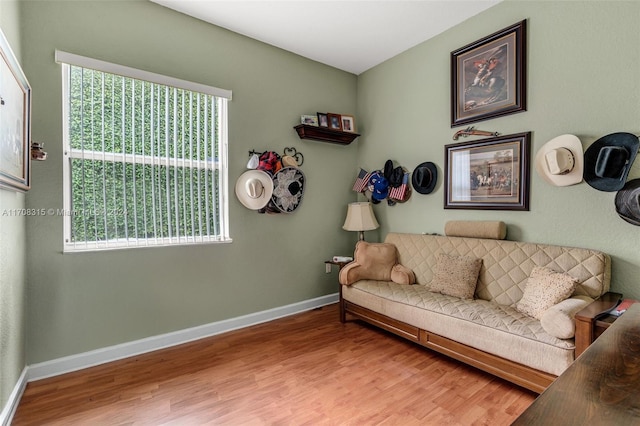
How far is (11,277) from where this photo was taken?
6.07 feet

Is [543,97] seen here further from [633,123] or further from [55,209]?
[55,209]

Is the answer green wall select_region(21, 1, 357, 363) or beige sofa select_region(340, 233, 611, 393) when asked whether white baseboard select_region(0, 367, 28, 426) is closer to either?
green wall select_region(21, 1, 357, 363)

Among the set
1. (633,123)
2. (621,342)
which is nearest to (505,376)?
(621,342)

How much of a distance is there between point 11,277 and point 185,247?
3.81 ft

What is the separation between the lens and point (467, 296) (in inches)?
102

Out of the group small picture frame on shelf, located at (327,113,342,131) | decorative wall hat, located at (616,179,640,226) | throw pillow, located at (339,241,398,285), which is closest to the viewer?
decorative wall hat, located at (616,179,640,226)

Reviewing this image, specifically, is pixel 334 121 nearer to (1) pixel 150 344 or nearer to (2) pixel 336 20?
(2) pixel 336 20

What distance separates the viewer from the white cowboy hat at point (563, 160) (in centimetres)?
229

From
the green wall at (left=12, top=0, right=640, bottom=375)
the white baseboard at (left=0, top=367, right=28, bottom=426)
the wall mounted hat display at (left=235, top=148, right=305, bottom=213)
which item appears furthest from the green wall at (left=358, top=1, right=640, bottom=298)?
the white baseboard at (left=0, top=367, right=28, bottom=426)

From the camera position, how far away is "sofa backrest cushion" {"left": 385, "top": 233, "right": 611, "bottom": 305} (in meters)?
2.16

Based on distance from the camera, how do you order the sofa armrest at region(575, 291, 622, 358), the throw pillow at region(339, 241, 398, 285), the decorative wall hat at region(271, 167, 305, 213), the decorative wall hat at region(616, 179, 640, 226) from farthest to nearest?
1. the decorative wall hat at region(271, 167, 305, 213)
2. the throw pillow at region(339, 241, 398, 285)
3. the decorative wall hat at region(616, 179, 640, 226)
4. the sofa armrest at region(575, 291, 622, 358)

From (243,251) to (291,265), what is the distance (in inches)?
24.5

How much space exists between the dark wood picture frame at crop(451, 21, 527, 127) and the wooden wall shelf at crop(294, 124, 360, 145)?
1.25 meters

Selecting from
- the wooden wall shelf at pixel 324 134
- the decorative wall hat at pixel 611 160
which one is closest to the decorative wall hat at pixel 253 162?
the wooden wall shelf at pixel 324 134
